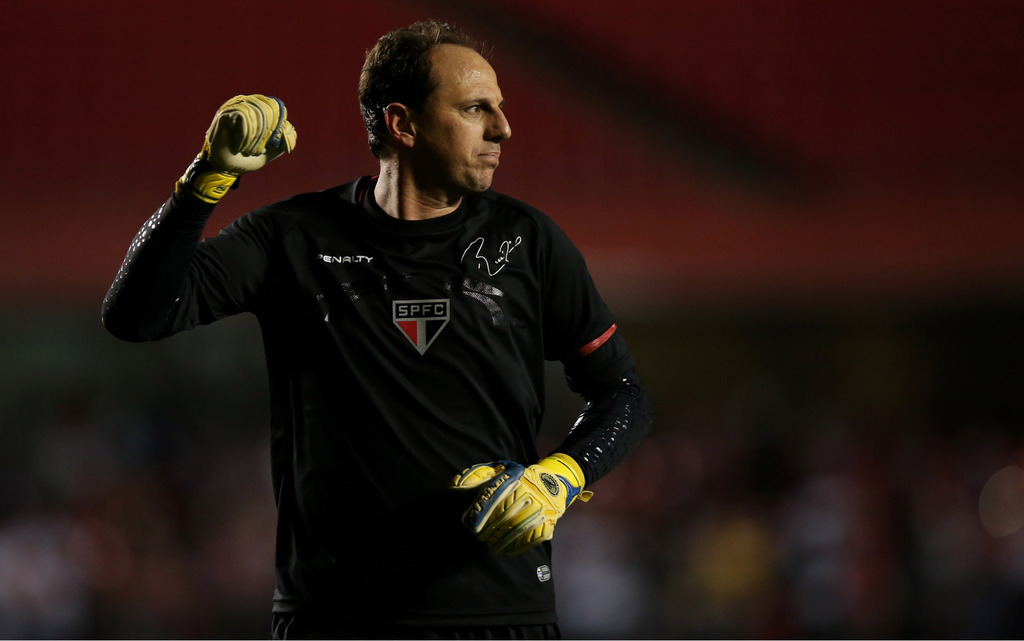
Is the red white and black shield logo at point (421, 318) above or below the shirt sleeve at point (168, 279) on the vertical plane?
below

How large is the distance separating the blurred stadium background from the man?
395 centimetres

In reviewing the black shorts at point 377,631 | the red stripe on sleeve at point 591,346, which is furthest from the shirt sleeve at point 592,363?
the black shorts at point 377,631

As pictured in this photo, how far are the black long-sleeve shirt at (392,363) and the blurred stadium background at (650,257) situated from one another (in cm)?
397

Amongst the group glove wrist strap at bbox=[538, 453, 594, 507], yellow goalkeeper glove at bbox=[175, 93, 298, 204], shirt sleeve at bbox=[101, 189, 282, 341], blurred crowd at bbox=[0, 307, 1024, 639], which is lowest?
blurred crowd at bbox=[0, 307, 1024, 639]

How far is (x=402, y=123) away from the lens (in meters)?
2.10

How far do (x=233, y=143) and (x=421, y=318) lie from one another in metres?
0.46

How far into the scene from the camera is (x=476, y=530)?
182 centimetres

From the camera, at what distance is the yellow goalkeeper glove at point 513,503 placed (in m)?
1.81

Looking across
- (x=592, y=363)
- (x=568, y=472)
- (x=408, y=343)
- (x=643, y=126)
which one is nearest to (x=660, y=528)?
(x=643, y=126)

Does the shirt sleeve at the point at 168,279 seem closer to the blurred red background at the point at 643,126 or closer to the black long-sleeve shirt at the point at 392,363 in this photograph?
the black long-sleeve shirt at the point at 392,363

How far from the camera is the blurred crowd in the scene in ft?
18.9

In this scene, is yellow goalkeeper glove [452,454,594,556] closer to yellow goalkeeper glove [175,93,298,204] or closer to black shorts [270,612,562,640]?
black shorts [270,612,562,640]

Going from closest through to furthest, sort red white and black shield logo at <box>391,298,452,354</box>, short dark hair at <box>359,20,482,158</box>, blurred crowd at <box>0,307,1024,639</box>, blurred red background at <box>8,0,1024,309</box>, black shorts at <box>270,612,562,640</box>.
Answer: black shorts at <box>270,612,562,640</box> < red white and black shield logo at <box>391,298,452,354</box> < short dark hair at <box>359,20,482,158</box> < blurred crowd at <box>0,307,1024,639</box> < blurred red background at <box>8,0,1024,309</box>
